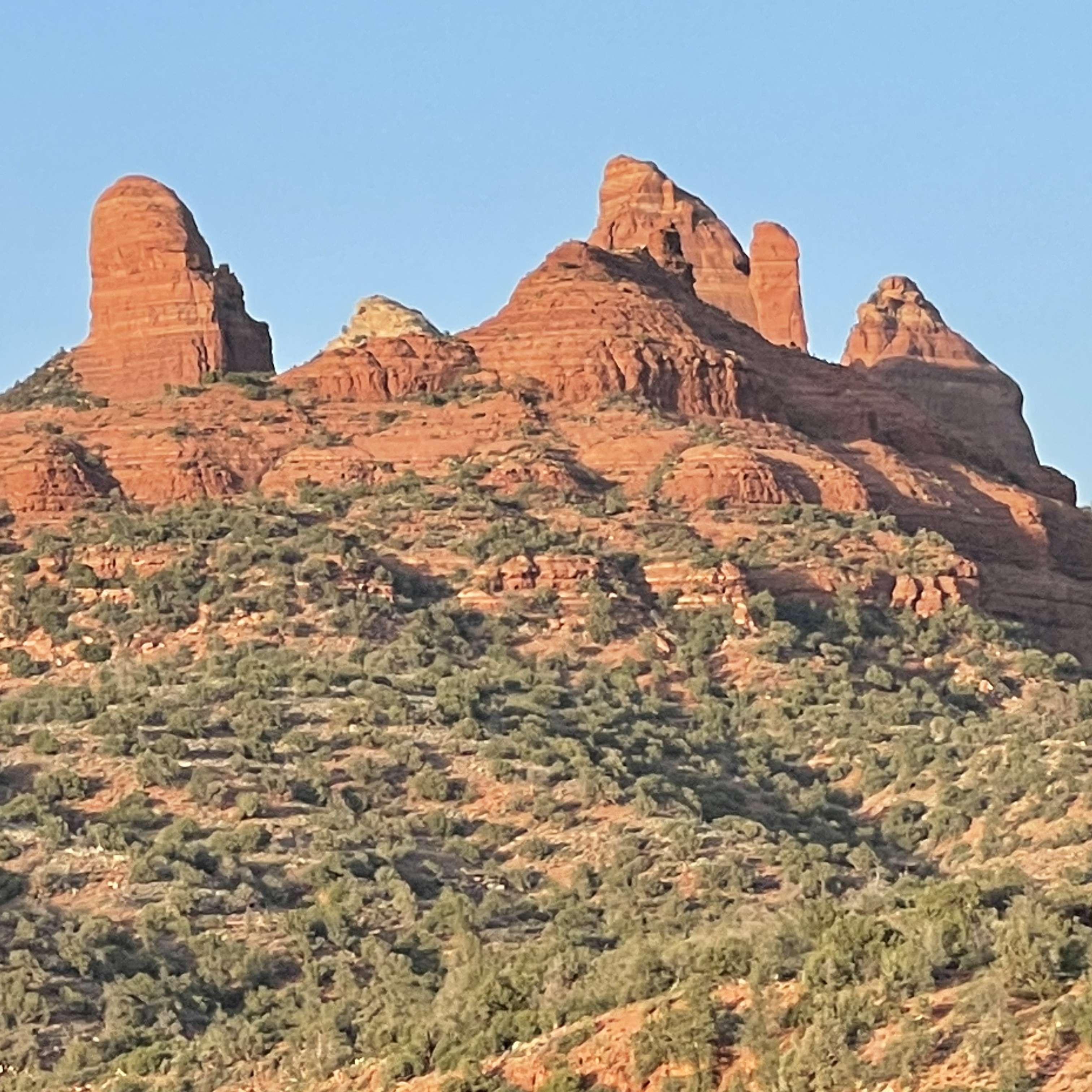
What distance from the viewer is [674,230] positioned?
4291 inches

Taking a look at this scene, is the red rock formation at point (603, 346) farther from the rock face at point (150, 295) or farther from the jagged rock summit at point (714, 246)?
the jagged rock summit at point (714, 246)

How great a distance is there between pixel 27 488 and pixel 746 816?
20.9m

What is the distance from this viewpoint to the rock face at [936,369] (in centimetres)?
12150

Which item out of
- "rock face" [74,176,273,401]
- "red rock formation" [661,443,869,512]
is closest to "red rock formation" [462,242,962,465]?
"red rock formation" [661,443,869,512]

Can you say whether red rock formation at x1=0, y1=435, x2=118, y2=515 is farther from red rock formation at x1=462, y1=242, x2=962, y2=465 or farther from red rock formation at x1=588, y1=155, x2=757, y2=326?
red rock formation at x1=588, y1=155, x2=757, y2=326

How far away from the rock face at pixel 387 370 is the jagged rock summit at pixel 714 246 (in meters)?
16.9

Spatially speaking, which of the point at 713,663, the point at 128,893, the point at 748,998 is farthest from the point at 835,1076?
the point at 713,663

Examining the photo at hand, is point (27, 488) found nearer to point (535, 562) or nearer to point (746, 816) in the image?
point (535, 562)

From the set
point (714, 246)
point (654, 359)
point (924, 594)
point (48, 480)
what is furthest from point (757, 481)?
point (714, 246)

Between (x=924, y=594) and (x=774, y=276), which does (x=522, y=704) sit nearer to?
(x=924, y=594)

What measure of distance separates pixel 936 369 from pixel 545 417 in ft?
113

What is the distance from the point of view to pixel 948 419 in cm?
12131

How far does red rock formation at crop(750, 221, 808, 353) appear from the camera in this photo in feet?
406

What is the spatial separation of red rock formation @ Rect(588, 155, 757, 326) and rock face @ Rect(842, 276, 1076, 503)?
4402 mm
